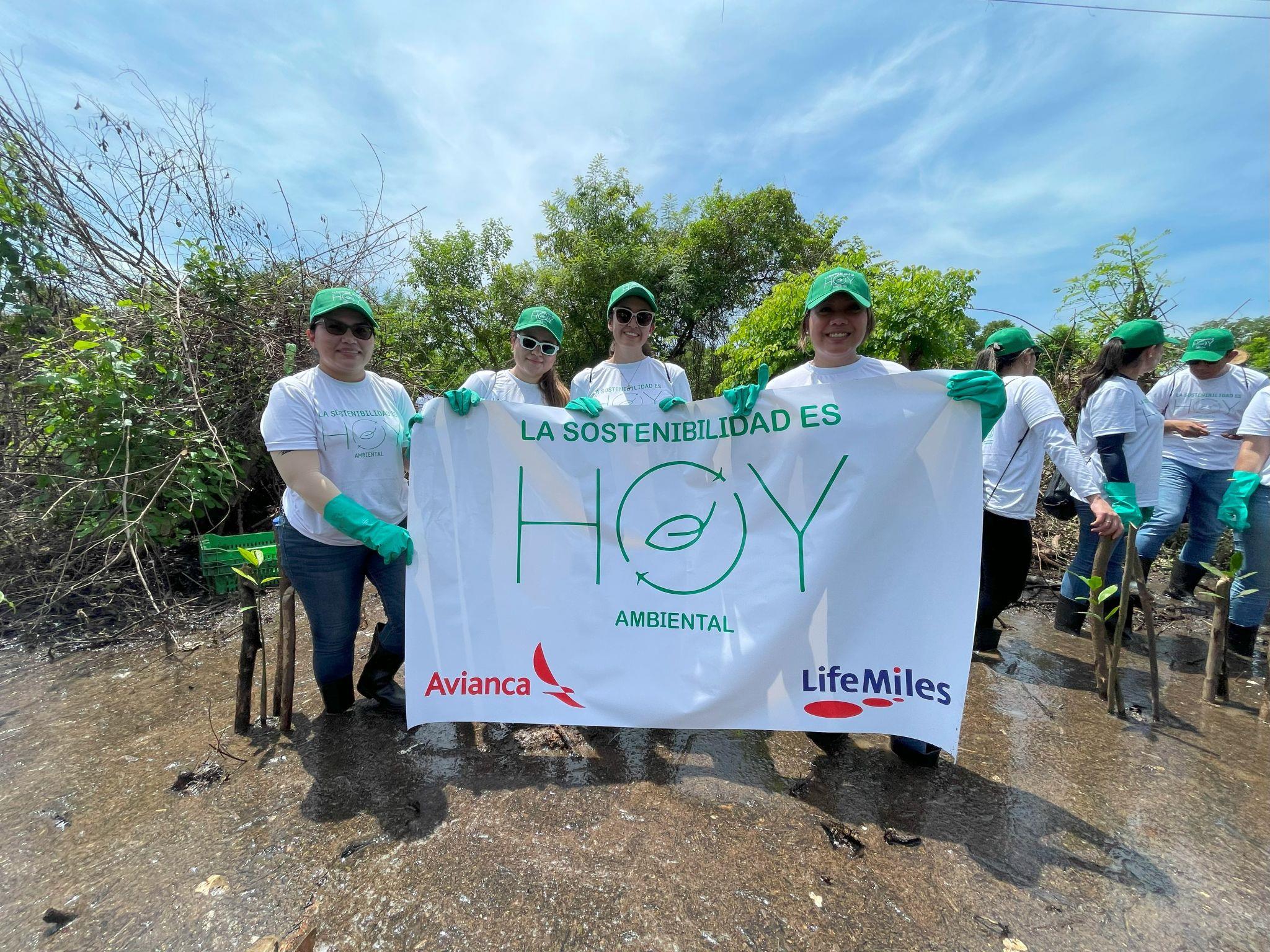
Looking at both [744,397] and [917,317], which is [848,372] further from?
[917,317]

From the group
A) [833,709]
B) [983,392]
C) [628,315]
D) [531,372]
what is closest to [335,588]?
[531,372]

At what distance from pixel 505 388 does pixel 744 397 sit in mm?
1288

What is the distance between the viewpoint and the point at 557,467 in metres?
2.40

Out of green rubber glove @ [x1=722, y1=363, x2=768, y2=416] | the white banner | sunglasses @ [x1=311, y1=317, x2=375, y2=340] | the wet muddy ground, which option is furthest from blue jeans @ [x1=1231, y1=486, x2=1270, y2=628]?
sunglasses @ [x1=311, y1=317, x2=375, y2=340]

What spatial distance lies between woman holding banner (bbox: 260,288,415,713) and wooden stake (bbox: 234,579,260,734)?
0.25 metres

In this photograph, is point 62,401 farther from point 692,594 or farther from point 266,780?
point 692,594

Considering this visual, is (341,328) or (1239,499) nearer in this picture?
(341,328)

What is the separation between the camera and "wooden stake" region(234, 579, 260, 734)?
2473 millimetres

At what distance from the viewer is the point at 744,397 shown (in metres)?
2.23

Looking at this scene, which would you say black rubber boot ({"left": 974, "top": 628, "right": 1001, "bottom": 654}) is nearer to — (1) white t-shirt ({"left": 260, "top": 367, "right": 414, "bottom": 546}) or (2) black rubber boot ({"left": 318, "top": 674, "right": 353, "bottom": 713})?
(1) white t-shirt ({"left": 260, "top": 367, "right": 414, "bottom": 546})

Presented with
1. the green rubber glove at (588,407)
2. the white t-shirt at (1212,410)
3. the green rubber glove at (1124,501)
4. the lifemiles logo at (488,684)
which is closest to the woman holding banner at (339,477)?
the lifemiles logo at (488,684)

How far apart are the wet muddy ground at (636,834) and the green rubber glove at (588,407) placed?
1.51m

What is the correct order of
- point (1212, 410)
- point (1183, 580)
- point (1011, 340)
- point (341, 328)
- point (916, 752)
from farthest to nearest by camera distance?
point (1183, 580), point (1212, 410), point (1011, 340), point (341, 328), point (916, 752)

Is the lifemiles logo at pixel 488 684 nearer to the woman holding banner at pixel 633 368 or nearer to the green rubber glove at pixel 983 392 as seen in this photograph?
the woman holding banner at pixel 633 368
